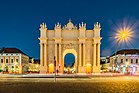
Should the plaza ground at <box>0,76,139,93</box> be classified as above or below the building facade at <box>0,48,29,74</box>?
below

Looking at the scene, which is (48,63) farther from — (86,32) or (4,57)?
(4,57)

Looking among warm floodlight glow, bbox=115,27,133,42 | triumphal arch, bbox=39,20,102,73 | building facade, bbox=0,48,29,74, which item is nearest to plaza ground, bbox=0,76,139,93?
warm floodlight glow, bbox=115,27,133,42

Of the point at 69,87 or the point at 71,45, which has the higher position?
the point at 71,45

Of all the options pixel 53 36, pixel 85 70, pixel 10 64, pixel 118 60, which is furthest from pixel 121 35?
pixel 10 64

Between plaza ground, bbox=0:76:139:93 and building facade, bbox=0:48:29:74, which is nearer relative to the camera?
plaza ground, bbox=0:76:139:93

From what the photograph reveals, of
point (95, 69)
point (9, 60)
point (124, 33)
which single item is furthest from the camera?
point (9, 60)

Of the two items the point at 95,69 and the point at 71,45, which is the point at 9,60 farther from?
the point at 95,69

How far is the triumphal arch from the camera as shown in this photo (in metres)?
79.1

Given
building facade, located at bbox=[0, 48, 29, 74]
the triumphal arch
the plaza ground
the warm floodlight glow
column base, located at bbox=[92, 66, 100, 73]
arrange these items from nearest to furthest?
the plaza ground < the warm floodlight glow < column base, located at bbox=[92, 66, 100, 73] < the triumphal arch < building facade, located at bbox=[0, 48, 29, 74]

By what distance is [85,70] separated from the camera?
7769 cm

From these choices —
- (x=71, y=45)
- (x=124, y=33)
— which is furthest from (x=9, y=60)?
(x=124, y=33)

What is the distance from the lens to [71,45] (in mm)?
80438

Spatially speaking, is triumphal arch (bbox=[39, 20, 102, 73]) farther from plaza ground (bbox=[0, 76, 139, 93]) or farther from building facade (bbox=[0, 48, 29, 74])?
plaza ground (bbox=[0, 76, 139, 93])

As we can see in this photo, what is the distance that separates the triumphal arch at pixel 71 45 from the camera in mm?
79062
